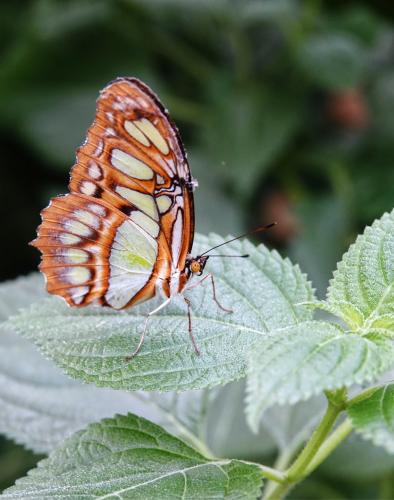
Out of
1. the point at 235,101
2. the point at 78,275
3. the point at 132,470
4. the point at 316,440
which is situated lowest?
the point at 132,470

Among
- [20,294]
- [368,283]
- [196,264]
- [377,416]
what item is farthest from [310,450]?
[20,294]

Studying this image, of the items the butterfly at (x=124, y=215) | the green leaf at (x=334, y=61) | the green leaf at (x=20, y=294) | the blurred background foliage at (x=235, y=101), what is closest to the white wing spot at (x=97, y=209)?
the butterfly at (x=124, y=215)

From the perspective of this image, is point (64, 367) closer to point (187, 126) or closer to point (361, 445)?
point (361, 445)

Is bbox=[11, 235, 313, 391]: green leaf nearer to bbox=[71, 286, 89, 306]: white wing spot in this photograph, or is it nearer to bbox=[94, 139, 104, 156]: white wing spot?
bbox=[71, 286, 89, 306]: white wing spot

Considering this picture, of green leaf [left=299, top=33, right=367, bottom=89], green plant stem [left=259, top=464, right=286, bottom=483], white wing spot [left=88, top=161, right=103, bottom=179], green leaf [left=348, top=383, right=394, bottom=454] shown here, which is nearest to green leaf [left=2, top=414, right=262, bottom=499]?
green plant stem [left=259, top=464, right=286, bottom=483]

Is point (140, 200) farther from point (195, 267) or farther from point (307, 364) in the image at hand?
point (307, 364)

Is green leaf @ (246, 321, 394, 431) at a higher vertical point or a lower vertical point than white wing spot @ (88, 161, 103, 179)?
lower
